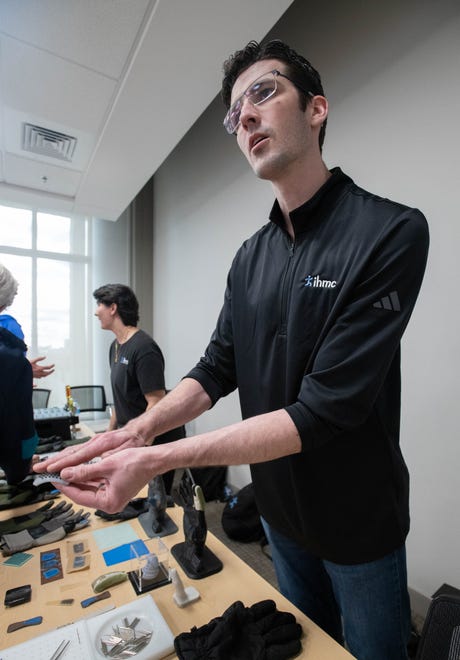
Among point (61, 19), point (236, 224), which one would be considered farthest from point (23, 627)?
point (236, 224)

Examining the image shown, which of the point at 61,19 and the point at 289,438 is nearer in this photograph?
the point at 289,438

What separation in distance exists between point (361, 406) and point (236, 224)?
262 centimetres

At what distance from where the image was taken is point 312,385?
631 millimetres

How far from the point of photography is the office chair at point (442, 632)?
608 millimetres

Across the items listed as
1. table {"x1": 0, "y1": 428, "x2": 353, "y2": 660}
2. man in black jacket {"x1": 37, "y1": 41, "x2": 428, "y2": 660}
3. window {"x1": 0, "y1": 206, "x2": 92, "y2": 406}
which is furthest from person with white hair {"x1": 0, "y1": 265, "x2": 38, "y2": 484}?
window {"x1": 0, "y1": 206, "x2": 92, "y2": 406}

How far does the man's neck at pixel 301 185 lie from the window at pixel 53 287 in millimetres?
4172

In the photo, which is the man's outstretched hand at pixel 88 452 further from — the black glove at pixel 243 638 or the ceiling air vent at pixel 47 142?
the ceiling air vent at pixel 47 142

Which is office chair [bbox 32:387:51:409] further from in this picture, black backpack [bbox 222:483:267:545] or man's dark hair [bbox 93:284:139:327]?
black backpack [bbox 222:483:267:545]

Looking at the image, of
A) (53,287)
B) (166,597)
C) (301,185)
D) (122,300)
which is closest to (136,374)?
(122,300)

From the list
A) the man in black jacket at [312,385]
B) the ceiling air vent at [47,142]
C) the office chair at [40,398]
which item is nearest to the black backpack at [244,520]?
the man in black jacket at [312,385]

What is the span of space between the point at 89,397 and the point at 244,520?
2.50 meters

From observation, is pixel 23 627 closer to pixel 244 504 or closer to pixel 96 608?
pixel 96 608

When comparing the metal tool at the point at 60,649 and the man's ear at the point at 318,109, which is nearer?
the metal tool at the point at 60,649

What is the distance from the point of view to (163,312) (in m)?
4.40
